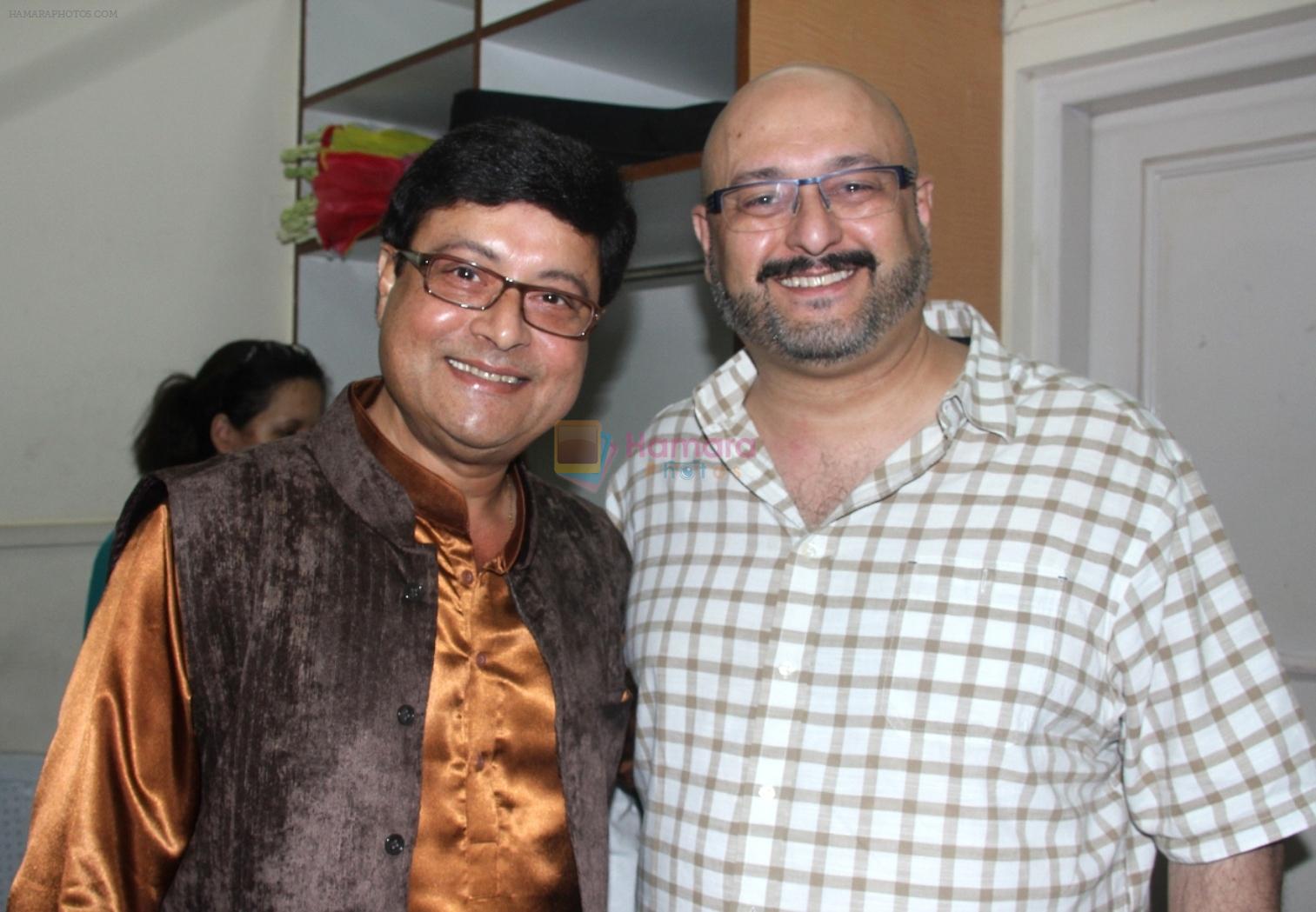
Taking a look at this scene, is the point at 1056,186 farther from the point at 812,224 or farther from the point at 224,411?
the point at 224,411

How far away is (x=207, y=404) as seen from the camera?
262cm

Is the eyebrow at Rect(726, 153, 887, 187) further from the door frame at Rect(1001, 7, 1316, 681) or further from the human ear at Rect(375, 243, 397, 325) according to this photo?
the door frame at Rect(1001, 7, 1316, 681)

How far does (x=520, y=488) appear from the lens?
1.58 metres

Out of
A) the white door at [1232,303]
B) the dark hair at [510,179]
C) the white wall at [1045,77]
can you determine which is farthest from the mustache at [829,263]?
the white door at [1232,303]

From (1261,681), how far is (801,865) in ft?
1.83

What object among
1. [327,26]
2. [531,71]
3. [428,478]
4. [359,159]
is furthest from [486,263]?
[327,26]

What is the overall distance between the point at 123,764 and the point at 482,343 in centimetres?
60

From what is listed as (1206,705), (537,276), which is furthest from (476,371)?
(1206,705)

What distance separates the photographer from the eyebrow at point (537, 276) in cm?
135

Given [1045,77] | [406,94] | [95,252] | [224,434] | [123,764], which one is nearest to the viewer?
[123,764]

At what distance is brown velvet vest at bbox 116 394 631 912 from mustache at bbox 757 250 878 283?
54cm

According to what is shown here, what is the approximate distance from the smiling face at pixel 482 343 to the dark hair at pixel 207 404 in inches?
52.3

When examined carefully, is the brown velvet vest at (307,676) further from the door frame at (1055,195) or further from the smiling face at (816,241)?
the door frame at (1055,195)

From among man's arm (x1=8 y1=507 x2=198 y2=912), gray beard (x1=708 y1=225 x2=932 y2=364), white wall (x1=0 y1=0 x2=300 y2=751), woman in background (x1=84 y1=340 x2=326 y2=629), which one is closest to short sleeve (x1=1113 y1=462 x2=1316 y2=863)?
gray beard (x1=708 y1=225 x2=932 y2=364)
